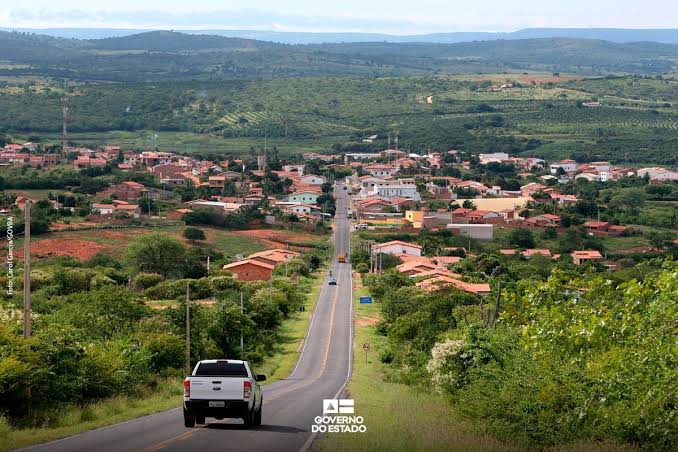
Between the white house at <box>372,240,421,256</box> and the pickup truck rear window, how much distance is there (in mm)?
65182

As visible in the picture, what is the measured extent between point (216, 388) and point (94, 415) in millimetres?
3550

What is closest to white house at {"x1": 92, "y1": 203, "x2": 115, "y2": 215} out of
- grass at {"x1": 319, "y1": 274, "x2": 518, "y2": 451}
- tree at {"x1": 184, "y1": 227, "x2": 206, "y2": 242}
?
tree at {"x1": 184, "y1": 227, "x2": 206, "y2": 242}

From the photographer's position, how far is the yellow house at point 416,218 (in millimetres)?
103625

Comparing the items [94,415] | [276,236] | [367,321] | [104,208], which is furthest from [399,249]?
[94,415]

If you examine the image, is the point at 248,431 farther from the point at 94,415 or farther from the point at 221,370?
the point at 94,415

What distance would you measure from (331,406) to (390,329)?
81.3 feet

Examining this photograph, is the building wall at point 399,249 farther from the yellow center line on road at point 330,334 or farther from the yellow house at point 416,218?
the yellow house at point 416,218

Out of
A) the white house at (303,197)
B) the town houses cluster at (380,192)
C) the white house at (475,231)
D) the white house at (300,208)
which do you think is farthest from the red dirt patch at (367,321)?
the white house at (303,197)

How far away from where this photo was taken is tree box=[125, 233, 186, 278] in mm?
71688

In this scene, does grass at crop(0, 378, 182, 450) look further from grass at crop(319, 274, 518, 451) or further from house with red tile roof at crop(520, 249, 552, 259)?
house with red tile roof at crop(520, 249, 552, 259)

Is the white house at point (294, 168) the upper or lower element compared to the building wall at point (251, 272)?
lower

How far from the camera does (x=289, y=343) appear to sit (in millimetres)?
48656

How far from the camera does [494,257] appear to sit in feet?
259

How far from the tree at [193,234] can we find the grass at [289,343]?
56.5ft
